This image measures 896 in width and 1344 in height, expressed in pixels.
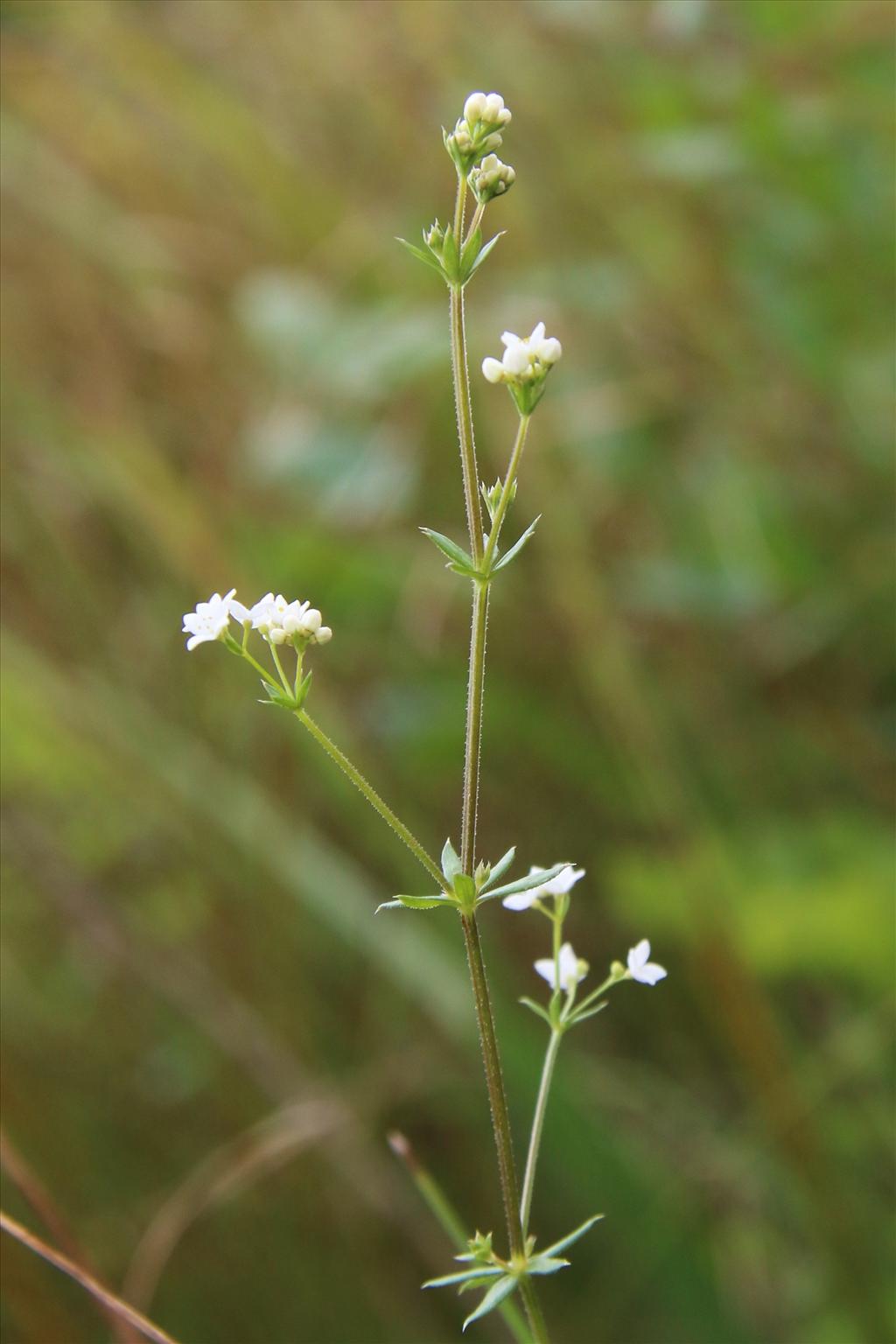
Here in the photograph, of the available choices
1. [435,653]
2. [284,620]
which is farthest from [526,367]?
[435,653]

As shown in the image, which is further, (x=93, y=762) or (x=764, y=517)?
(x=764, y=517)

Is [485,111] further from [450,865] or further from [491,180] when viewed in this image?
[450,865]

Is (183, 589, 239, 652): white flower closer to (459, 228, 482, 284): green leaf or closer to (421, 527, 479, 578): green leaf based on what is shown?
(421, 527, 479, 578): green leaf

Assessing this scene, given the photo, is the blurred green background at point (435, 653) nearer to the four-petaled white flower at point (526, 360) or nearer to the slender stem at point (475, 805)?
the slender stem at point (475, 805)

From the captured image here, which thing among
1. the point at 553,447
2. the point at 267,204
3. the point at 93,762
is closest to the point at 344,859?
the point at 93,762

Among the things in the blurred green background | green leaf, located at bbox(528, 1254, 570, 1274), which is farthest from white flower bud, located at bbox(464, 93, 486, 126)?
the blurred green background

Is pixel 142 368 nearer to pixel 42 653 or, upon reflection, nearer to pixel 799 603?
pixel 42 653

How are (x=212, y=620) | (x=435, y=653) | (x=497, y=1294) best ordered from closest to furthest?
(x=497, y=1294), (x=212, y=620), (x=435, y=653)
